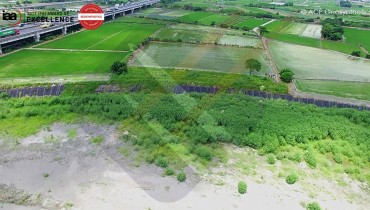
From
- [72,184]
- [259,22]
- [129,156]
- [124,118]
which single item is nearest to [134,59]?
[124,118]

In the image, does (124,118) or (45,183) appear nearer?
(45,183)

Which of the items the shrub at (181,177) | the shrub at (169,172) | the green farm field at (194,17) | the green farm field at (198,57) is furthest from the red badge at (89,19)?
the shrub at (181,177)

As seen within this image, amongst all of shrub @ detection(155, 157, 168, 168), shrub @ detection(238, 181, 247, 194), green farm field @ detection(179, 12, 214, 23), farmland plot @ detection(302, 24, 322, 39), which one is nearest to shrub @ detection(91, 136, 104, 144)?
shrub @ detection(155, 157, 168, 168)

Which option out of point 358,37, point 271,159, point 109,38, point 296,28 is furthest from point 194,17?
point 271,159

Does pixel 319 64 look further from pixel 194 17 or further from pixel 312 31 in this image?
pixel 194 17

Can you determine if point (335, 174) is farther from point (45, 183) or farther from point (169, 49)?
point (169, 49)
